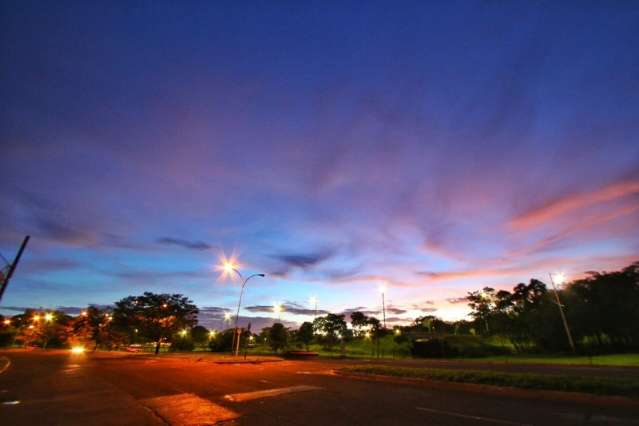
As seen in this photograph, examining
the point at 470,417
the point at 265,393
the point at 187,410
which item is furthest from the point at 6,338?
the point at 470,417

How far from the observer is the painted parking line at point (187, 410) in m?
8.66

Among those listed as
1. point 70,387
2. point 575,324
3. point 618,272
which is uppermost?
point 618,272

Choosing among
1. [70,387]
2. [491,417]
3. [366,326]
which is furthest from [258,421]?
[366,326]

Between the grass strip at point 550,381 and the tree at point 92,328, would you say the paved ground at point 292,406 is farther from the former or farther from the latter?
the tree at point 92,328

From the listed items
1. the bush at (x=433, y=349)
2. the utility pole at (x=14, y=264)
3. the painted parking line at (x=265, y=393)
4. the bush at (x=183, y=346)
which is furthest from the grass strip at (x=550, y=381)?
the bush at (x=183, y=346)

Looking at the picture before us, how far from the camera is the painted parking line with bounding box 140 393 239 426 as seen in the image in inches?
341

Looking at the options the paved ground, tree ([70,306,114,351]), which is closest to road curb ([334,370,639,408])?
the paved ground

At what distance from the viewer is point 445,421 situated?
28.2 feet

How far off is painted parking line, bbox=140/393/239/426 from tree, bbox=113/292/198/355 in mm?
49459

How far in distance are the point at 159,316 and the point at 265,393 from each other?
51.2 metres

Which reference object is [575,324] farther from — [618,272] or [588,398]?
[588,398]

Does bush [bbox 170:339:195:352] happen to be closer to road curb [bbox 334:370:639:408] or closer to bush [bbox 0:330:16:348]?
bush [bbox 0:330:16:348]

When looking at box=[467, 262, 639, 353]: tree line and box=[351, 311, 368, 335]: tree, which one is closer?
box=[467, 262, 639, 353]: tree line

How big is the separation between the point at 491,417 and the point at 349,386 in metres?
7.84
